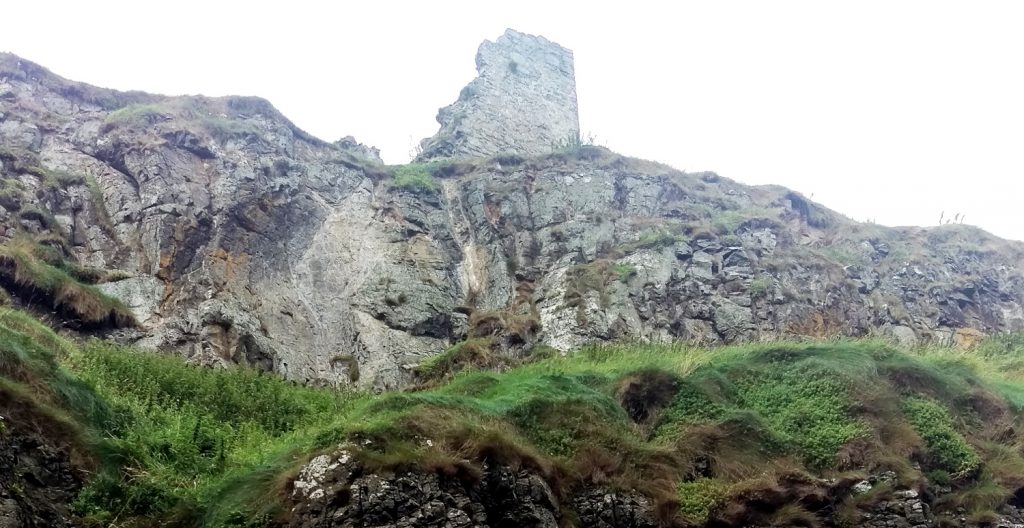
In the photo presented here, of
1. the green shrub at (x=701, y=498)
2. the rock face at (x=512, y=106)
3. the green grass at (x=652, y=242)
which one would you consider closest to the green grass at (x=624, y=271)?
the green grass at (x=652, y=242)

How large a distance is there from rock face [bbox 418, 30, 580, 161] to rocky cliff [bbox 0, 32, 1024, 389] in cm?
403

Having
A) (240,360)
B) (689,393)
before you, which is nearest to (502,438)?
(689,393)

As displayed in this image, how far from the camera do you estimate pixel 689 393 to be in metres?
14.4

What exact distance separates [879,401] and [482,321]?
11.5m

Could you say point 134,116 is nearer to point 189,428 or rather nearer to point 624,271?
point 189,428

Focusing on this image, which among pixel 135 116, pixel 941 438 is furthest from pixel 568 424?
pixel 135 116

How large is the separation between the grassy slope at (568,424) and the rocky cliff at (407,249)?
4687 mm

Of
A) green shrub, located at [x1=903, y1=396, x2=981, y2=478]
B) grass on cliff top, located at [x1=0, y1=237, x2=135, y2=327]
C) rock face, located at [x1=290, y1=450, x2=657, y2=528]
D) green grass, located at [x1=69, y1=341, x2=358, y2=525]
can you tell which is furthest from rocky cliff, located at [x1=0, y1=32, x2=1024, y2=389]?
rock face, located at [x1=290, y1=450, x2=657, y2=528]

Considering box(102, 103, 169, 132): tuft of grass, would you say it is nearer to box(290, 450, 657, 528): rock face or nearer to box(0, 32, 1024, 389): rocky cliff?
box(0, 32, 1024, 389): rocky cliff

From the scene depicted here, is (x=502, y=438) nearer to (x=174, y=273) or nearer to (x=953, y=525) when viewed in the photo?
A: (x=953, y=525)

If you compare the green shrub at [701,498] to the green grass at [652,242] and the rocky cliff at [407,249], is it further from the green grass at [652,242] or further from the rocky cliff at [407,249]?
the green grass at [652,242]

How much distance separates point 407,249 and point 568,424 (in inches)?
554

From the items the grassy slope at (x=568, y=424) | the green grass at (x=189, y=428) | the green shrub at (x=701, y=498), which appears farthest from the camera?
the green shrub at (x=701, y=498)

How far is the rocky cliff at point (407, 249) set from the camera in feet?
67.5
